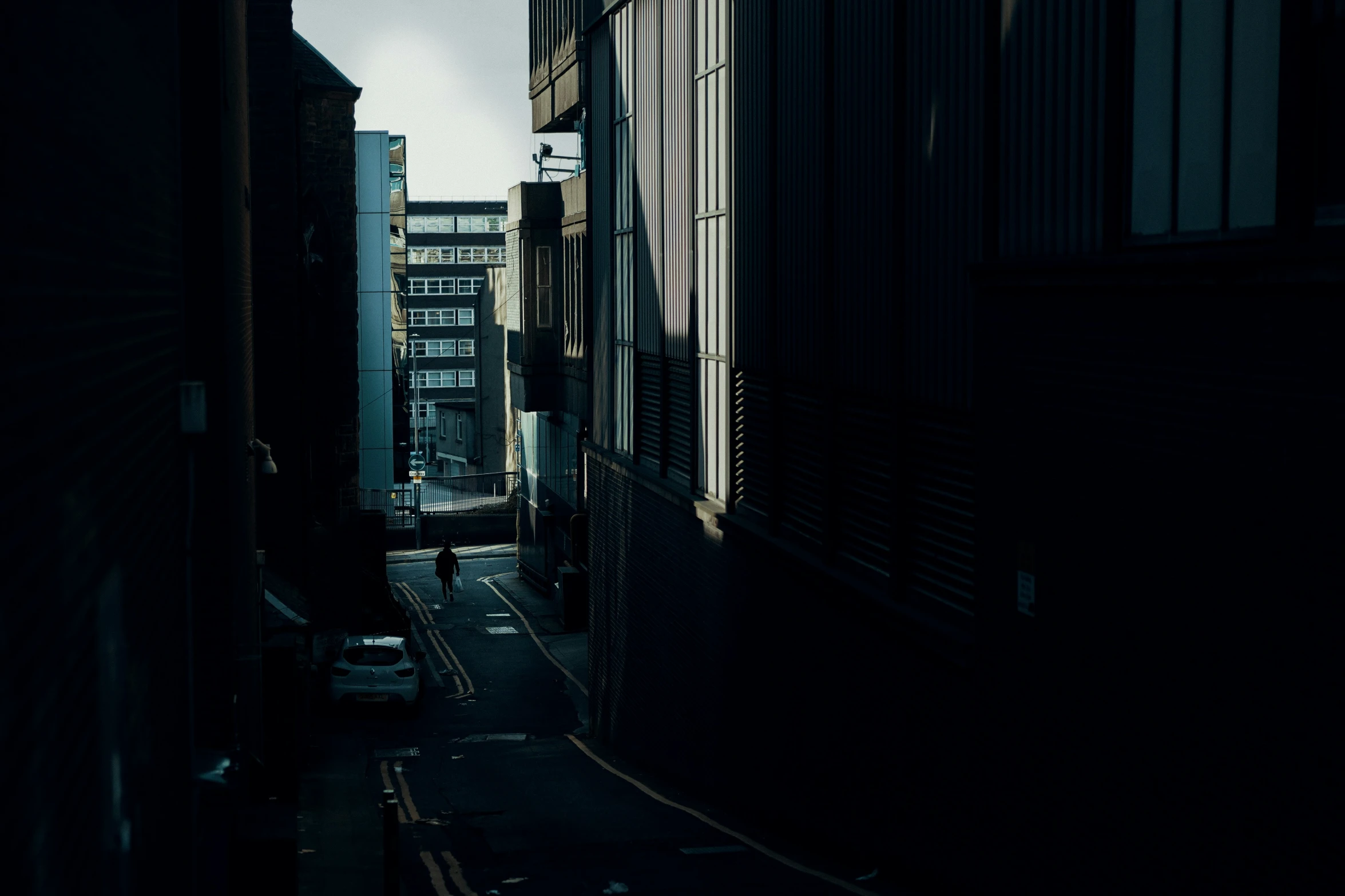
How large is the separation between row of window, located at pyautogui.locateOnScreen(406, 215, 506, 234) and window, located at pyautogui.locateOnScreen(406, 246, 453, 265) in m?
1.88

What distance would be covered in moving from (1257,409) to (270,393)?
22058 mm

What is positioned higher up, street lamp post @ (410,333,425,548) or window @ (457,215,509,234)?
window @ (457,215,509,234)

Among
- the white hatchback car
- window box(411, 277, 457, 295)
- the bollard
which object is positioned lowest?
the white hatchback car

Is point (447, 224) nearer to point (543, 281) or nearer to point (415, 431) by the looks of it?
point (415, 431)

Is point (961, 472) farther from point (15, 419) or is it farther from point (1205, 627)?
point (15, 419)

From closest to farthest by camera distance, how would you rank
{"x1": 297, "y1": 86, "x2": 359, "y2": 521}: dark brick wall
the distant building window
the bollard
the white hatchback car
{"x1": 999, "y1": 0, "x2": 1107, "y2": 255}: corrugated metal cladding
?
{"x1": 999, "y1": 0, "x2": 1107, "y2": 255}: corrugated metal cladding, the bollard, the white hatchback car, {"x1": 297, "y1": 86, "x2": 359, "y2": 521}: dark brick wall, the distant building window

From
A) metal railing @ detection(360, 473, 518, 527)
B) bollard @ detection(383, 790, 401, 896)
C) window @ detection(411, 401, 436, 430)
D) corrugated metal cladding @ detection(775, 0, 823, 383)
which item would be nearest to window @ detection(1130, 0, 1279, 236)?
corrugated metal cladding @ detection(775, 0, 823, 383)

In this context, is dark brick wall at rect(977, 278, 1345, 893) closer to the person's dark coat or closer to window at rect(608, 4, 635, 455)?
window at rect(608, 4, 635, 455)

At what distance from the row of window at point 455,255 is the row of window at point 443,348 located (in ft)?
28.4

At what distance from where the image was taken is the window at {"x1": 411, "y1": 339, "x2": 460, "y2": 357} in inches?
5901

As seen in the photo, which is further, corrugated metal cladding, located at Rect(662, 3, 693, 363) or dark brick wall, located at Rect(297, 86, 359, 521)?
dark brick wall, located at Rect(297, 86, 359, 521)

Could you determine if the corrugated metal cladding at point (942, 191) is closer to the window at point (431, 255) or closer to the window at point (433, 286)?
the window at point (433, 286)

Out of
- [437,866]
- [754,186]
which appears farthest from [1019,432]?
[437,866]

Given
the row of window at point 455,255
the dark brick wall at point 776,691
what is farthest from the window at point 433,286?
the dark brick wall at point 776,691
